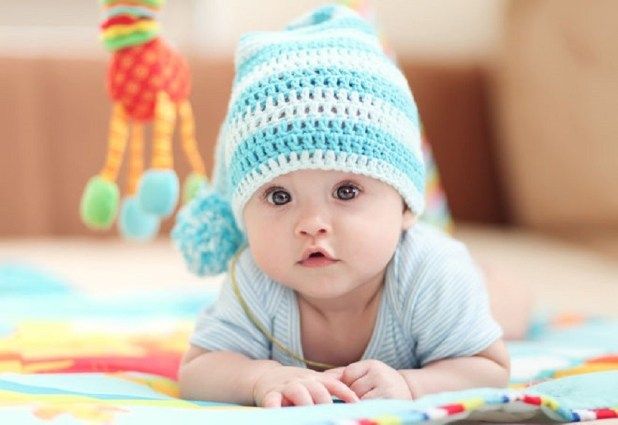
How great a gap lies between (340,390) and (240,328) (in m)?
0.19

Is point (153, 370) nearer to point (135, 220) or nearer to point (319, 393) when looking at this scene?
point (135, 220)

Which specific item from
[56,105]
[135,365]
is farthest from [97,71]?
[135,365]

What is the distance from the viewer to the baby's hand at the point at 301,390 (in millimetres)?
784

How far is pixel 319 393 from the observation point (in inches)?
31.0

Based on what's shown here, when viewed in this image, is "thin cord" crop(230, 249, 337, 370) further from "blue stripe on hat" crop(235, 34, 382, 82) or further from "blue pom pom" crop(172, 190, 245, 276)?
"blue stripe on hat" crop(235, 34, 382, 82)

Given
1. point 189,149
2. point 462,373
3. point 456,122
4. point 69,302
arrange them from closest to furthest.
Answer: point 462,373 → point 189,149 → point 69,302 → point 456,122

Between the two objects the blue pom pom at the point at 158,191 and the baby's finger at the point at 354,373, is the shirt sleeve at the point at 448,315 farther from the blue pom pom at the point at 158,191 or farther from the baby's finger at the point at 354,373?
the blue pom pom at the point at 158,191

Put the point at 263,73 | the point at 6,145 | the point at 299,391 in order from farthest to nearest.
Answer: the point at 6,145 → the point at 263,73 → the point at 299,391

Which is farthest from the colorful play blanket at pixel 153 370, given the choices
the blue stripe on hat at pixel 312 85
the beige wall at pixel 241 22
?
the beige wall at pixel 241 22

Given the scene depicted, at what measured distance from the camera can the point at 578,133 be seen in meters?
2.12

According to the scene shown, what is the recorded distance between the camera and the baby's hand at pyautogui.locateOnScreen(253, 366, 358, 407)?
784 mm

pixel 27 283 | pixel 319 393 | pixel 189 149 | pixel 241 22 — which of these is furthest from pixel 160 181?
pixel 241 22

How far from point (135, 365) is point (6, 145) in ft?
4.68

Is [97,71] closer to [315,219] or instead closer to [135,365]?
[135,365]
